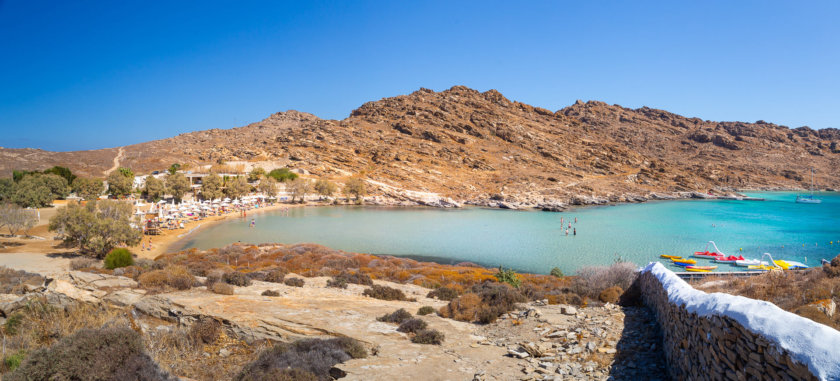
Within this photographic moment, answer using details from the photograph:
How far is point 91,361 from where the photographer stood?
15.8 feet

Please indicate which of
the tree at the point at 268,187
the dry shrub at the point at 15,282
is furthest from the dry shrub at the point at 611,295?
the tree at the point at 268,187

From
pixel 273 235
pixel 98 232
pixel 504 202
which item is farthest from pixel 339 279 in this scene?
pixel 504 202

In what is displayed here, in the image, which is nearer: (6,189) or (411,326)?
(411,326)

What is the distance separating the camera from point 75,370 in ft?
15.6

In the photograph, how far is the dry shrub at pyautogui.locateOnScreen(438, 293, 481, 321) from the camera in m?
10.7

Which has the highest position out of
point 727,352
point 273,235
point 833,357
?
point 833,357

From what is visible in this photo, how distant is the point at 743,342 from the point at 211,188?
70.5m

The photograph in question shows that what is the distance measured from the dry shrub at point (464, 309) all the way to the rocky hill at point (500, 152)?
69.2 m

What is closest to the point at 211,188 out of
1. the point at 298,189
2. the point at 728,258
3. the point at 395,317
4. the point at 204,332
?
the point at 298,189

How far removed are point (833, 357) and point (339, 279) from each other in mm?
14708

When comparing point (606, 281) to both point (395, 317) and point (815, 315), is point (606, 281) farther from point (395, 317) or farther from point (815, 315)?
point (395, 317)

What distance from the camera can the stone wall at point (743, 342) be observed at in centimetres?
307

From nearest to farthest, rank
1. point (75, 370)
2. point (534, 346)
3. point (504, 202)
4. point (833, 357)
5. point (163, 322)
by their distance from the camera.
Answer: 1. point (833, 357)
2. point (75, 370)
3. point (534, 346)
4. point (163, 322)
5. point (504, 202)

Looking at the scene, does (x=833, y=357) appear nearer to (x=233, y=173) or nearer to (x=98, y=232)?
(x=98, y=232)
